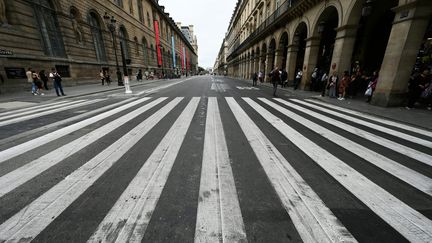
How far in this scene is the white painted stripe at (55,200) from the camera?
164 cm

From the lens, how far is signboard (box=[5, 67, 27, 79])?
12.3 metres

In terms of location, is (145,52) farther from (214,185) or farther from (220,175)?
(214,185)

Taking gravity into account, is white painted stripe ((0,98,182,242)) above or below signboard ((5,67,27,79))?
below

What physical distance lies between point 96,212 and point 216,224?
1.32 meters

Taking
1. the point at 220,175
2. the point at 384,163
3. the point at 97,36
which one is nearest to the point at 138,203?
the point at 220,175

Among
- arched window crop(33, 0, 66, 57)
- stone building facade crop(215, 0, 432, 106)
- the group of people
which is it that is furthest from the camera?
arched window crop(33, 0, 66, 57)

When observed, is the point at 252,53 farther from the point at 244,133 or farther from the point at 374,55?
the point at 244,133

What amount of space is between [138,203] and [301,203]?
6.26 ft

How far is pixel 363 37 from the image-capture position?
1372 centimetres

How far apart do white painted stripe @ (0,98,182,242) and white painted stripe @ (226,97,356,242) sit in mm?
2519

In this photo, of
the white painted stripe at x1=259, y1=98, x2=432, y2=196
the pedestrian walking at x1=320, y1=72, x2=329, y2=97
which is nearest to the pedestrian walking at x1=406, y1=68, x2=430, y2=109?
the pedestrian walking at x1=320, y1=72, x2=329, y2=97

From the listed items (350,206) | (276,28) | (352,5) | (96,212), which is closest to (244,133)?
(350,206)

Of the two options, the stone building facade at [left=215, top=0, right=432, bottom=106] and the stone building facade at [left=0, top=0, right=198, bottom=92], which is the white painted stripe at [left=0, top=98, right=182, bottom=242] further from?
the stone building facade at [left=0, top=0, right=198, bottom=92]

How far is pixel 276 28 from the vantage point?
2133cm
